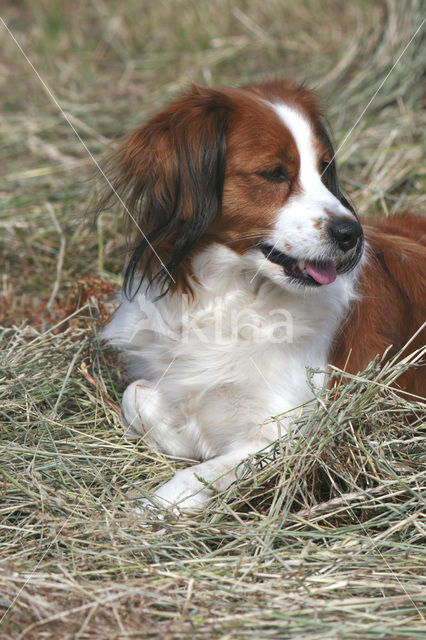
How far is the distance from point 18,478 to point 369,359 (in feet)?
4.37

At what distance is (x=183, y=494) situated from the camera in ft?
8.43

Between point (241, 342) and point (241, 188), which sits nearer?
point (241, 188)

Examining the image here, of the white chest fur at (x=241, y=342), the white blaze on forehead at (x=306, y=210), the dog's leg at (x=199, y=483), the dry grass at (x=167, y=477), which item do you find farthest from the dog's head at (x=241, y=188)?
the dog's leg at (x=199, y=483)

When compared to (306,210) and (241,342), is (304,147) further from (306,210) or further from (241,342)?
(241,342)

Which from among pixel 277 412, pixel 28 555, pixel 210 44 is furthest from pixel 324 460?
pixel 210 44

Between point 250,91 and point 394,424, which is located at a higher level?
point 250,91

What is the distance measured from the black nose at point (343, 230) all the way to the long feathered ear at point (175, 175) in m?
0.41

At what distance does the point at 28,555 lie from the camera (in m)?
2.32

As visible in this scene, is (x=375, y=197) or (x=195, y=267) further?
(x=375, y=197)

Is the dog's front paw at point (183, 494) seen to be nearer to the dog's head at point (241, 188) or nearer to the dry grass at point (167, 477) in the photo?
the dry grass at point (167, 477)

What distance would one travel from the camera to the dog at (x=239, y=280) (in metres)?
2.59

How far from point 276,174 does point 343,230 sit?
0.31m

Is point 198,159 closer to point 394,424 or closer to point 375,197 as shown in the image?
point 394,424

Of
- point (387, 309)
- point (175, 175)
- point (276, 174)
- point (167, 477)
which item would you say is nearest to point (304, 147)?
point (276, 174)
